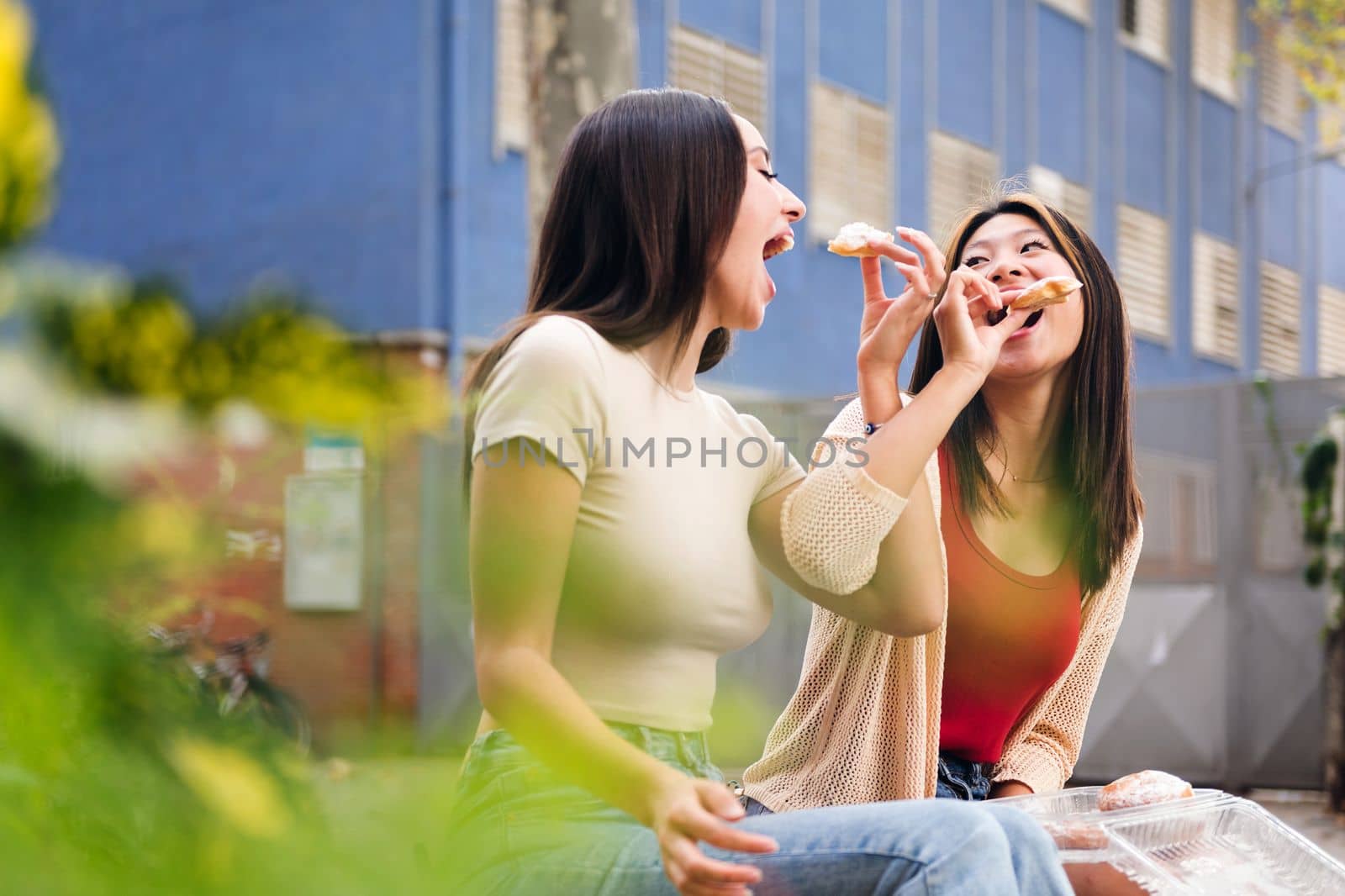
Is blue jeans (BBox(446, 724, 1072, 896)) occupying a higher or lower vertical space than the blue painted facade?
lower

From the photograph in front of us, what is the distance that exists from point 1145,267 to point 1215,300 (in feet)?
5.12

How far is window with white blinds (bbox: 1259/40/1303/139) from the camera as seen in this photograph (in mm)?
16109

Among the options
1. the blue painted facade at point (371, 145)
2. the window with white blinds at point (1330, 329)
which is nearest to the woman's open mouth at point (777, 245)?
A: the blue painted facade at point (371, 145)

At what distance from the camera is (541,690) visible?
133 cm

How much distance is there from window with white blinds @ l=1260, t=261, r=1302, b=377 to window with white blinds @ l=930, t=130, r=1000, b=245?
5164 millimetres

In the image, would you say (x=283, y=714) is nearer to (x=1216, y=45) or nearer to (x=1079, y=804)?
(x=1079, y=804)

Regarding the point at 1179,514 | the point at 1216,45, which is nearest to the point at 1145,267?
the point at 1216,45

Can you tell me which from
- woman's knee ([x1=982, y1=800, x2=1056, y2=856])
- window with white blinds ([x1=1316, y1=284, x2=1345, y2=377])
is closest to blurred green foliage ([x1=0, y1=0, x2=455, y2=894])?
woman's knee ([x1=982, y1=800, x2=1056, y2=856])

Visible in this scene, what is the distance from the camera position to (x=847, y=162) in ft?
35.7

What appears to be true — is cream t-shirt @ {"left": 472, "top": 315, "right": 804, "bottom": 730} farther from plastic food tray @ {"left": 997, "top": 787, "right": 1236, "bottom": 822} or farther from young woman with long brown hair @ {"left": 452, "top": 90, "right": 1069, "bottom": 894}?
plastic food tray @ {"left": 997, "top": 787, "right": 1236, "bottom": 822}

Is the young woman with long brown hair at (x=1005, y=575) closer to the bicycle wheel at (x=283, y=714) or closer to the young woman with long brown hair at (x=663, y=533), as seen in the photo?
the young woman with long brown hair at (x=663, y=533)

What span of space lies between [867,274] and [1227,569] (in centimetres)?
520

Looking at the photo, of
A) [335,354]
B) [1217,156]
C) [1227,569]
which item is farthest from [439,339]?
[1217,156]

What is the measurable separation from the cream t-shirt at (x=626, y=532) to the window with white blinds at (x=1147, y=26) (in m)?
14.1
